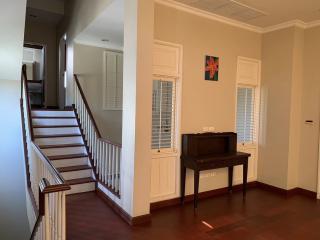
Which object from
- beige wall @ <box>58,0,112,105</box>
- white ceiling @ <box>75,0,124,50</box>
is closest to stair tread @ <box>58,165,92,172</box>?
beige wall @ <box>58,0,112,105</box>

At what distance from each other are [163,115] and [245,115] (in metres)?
1.87

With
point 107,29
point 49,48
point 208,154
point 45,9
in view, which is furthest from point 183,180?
point 49,48

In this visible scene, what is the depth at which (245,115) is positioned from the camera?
4.82 meters

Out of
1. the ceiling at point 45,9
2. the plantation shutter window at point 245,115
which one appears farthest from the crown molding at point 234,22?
the ceiling at point 45,9

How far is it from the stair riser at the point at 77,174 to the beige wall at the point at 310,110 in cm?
391

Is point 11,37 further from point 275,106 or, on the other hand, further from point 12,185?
point 275,106

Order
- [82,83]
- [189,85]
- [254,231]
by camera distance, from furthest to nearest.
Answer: [82,83] → [189,85] → [254,231]

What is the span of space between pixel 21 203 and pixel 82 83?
9.22 feet

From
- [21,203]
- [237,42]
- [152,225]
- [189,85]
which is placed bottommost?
[21,203]

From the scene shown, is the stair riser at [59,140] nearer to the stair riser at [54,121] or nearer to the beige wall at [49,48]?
the stair riser at [54,121]

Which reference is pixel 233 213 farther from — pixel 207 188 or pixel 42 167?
pixel 42 167

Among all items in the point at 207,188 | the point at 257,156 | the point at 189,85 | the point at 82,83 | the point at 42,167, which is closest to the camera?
the point at 42,167

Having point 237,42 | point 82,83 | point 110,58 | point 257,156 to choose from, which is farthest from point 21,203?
point 237,42

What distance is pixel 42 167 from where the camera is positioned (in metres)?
2.80
